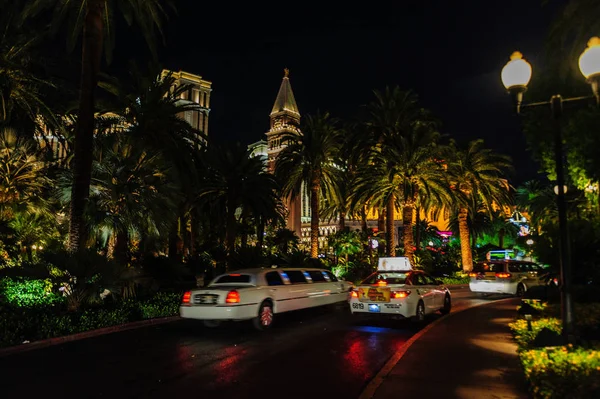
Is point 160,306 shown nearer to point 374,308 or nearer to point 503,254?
point 374,308

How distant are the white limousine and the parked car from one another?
9.94 metres

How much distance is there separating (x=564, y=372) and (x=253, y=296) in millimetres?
7650

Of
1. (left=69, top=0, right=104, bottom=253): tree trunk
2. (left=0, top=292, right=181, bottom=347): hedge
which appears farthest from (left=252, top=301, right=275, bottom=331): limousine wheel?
(left=69, top=0, right=104, bottom=253): tree trunk

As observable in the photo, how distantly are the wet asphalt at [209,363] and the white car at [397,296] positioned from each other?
513 mm

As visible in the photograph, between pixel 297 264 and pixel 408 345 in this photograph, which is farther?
pixel 297 264

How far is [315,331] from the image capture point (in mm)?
11570

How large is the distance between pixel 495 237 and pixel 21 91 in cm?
6474

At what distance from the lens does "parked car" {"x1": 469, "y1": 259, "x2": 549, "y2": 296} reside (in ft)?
67.6

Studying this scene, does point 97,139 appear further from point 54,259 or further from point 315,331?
point 315,331

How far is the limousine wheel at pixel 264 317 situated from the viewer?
11.6m

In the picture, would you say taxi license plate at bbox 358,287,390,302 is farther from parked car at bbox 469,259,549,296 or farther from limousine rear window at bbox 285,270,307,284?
parked car at bbox 469,259,549,296

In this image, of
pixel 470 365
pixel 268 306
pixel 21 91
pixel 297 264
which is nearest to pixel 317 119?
pixel 297 264

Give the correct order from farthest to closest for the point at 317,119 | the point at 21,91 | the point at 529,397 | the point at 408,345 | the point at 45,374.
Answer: the point at 317,119, the point at 21,91, the point at 408,345, the point at 45,374, the point at 529,397

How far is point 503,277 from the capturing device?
20.6 m
